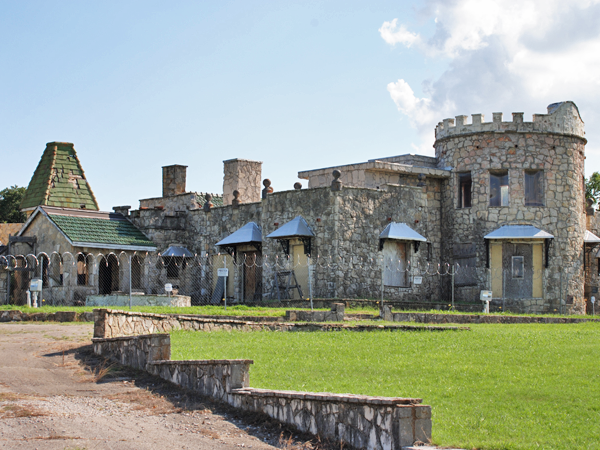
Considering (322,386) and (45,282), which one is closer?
(322,386)

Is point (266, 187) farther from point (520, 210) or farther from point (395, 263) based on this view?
point (520, 210)

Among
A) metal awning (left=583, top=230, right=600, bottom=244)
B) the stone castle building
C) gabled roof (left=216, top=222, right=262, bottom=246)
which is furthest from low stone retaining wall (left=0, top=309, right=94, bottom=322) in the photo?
metal awning (left=583, top=230, right=600, bottom=244)

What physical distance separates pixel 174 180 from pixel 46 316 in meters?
18.5

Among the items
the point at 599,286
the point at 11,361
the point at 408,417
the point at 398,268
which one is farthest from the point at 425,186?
the point at 408,417

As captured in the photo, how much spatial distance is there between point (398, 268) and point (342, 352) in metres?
15.9

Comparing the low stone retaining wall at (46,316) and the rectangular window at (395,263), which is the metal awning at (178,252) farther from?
the low stone retaining wall at (46,316)

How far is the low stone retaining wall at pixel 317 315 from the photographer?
22.2 metres

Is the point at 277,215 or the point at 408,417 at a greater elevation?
the point at 277,215

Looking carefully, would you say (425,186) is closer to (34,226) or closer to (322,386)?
(34,226)

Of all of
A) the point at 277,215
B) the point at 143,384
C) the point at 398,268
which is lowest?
the point at 143,384

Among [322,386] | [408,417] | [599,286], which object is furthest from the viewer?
[599,286]

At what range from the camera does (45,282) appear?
105 ft

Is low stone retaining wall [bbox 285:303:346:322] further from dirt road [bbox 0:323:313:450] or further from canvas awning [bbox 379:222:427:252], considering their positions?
dirt road [bbox 0:323:313:450]

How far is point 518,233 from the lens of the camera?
3050 centimetres
